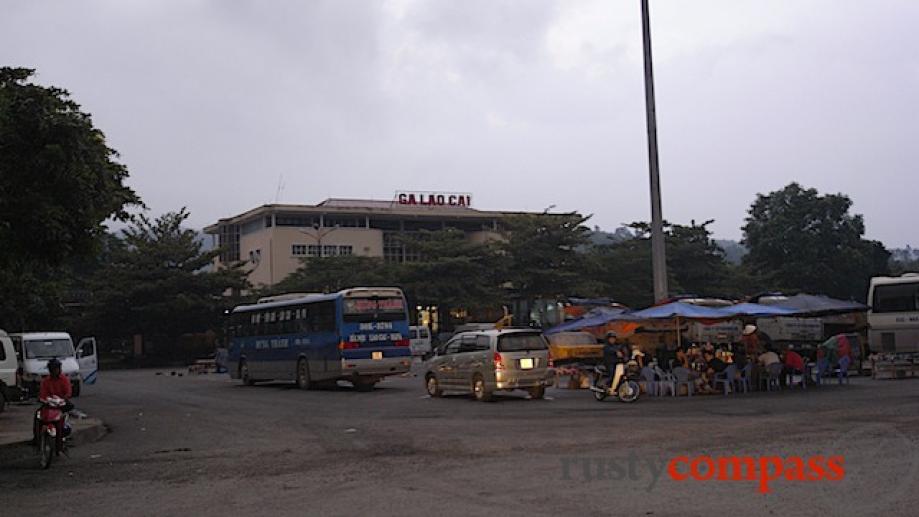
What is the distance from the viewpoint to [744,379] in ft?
74.5

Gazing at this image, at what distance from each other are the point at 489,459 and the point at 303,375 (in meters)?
17.7

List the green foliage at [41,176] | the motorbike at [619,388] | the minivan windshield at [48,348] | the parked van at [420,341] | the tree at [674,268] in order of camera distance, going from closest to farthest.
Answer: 1. the green foliage at [41,176]
2. the motorbike at [619,388]
3. the minivan windshield at [48,348]
4. the parked van at [420,341]
5. the tree at [674,268]

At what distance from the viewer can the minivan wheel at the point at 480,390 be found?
21922 mm

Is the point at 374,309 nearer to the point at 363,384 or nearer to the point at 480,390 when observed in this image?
the point at 363,384

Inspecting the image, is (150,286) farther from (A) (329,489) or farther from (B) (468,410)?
(A) (329,489)

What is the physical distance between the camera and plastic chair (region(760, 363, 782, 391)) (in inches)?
884

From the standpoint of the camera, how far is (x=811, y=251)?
6694cm

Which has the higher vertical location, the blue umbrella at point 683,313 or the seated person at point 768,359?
the blue umbrella at point 683,313

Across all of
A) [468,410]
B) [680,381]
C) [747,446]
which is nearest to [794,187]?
[680,381]

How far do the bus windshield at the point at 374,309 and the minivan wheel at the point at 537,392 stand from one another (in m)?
6.08

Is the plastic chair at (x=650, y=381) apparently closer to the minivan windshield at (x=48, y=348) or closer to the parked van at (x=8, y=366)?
the parked van at (x=8, y=366)

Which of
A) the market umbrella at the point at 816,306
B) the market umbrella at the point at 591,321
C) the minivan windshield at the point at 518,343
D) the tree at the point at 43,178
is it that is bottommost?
the minivan windshield at the point at 518,343

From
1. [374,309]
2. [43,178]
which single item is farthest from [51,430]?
[374,309]

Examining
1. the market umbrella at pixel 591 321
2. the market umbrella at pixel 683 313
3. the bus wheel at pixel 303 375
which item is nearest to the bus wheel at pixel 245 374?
the bus wheel at pixel 303 375
